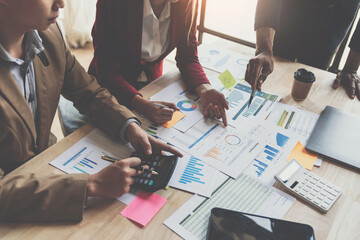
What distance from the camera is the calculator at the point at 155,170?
2.80 feet

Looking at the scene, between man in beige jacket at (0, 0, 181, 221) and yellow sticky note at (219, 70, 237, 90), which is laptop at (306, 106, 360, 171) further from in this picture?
man in beige jacket at (0, 0, 181, 221)

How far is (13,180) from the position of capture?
2.61ft

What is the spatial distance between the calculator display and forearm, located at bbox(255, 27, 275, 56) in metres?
0.65

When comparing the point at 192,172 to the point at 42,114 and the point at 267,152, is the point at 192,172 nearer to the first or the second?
the point at 267,152

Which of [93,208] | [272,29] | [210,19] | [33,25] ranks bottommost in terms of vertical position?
[210,19]

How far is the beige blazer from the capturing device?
0.76 metres

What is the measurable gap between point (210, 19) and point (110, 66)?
87.3 inches

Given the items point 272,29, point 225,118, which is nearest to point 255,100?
point 225,118

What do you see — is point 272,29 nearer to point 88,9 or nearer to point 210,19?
point 210,19

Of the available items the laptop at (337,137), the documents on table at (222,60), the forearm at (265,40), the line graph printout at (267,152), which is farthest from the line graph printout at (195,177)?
the forearm at (265,40)

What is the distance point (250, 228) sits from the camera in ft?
2.48

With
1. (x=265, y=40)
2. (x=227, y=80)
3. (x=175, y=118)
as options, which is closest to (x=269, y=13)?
(x=265, y=40)

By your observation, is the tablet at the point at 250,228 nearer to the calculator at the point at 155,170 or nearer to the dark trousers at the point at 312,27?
the calculator at the point at 155,170

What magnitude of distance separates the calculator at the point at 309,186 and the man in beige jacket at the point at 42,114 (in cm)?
34
